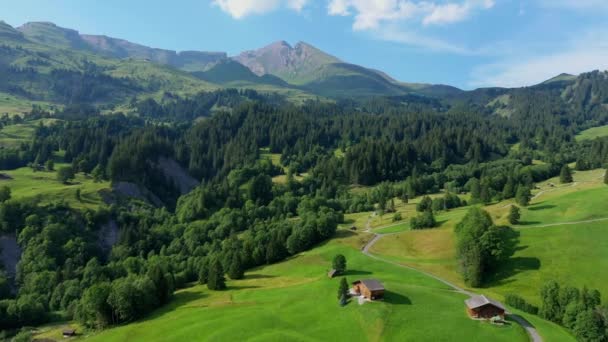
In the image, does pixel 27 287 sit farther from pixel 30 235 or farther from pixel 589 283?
pixel 589 283

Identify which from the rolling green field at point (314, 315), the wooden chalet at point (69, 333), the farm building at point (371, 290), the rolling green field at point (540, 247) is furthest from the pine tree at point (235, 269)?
the farm building at point (371, 290)

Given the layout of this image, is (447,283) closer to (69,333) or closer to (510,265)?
(510,265)

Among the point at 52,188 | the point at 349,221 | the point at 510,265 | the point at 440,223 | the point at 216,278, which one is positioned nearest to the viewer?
the point at 510,265

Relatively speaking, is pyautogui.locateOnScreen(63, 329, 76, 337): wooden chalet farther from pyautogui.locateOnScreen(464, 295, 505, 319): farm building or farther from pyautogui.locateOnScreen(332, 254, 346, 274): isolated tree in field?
pyautogui.locateOnScreen(464, 295, 505, 319): farm building

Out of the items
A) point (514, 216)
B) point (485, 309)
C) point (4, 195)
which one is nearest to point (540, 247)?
point (514, 216)

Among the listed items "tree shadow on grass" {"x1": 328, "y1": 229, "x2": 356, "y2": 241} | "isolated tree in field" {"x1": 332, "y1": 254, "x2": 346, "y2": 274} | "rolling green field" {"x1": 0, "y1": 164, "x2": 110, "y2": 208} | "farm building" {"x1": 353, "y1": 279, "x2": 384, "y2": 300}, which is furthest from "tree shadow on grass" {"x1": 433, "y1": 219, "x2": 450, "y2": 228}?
"rolling green field" {"x1": 0, "y1": 164, "x2": 110, "y2": 208}

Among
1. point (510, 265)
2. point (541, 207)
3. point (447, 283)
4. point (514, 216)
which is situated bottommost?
point (447, 283)

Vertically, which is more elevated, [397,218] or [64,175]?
[64,175]
